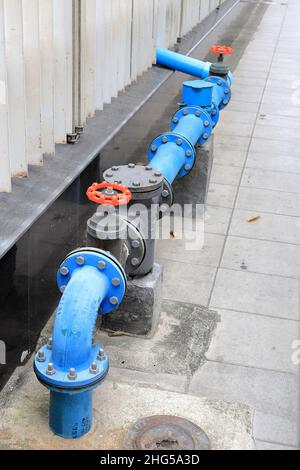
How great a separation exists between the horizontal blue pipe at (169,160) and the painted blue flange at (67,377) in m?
2.10

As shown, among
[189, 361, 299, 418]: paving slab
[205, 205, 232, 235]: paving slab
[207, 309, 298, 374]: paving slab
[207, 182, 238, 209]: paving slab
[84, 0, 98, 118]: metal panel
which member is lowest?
[207, 182, 238, 209]: paving slab

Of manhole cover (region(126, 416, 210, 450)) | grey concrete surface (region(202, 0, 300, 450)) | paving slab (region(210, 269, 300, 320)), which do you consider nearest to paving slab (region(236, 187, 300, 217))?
grey concrete surface (region(202, 0, 300, 450))

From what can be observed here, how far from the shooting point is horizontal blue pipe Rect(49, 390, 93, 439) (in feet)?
12.0

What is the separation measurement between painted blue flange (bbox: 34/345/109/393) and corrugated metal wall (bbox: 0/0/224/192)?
1.09 metres

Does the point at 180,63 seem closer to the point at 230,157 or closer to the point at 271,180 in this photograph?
the point at 230,157

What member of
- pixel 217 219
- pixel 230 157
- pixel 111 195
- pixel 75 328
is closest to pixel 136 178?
pixel 111 195

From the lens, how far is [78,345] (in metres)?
3.47

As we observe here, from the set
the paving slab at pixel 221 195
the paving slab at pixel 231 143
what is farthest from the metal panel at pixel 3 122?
the paving slab at pixel 231 143

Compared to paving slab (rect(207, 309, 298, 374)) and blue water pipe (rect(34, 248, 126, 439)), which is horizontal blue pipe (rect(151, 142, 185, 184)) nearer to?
paving slab (rect(207, 309, 298, 374))

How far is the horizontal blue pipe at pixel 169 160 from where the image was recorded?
538 cm

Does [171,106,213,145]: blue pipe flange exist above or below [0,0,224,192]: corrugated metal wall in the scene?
below

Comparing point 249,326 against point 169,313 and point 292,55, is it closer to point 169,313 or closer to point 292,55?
point 169,313

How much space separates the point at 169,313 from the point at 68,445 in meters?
1.61

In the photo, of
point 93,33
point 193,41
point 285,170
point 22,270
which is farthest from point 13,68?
point 193,41
